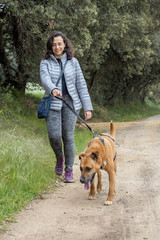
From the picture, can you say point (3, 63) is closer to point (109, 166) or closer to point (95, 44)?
point (95, 44)

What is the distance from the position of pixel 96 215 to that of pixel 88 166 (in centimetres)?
57

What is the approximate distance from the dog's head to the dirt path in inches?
15.2

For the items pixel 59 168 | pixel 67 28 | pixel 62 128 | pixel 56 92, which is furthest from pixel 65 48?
pixel 67 28

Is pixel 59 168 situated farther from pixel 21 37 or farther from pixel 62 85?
pixel 21 37

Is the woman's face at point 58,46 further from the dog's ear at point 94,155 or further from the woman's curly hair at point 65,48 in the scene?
the dog's ear at point 94,155

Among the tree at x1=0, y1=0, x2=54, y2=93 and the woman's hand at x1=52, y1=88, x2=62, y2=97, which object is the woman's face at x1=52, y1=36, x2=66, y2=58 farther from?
the tree at x1=0, y1=0, x2=54, y2=93

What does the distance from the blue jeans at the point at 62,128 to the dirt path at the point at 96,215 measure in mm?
515

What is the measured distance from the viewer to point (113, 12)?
13.9m

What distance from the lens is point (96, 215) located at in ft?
14.8

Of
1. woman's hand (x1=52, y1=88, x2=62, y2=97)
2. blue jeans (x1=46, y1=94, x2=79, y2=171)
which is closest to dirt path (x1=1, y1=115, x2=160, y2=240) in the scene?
blue jeans (x1=46, y1=94, x2=79, y2=171)

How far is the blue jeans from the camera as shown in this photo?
580 centimetres

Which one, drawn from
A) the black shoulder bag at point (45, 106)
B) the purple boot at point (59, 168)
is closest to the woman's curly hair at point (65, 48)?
the black shoulder bag at point (45, 106)

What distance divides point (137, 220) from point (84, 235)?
711 mm

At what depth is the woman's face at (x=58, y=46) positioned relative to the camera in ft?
18.8
